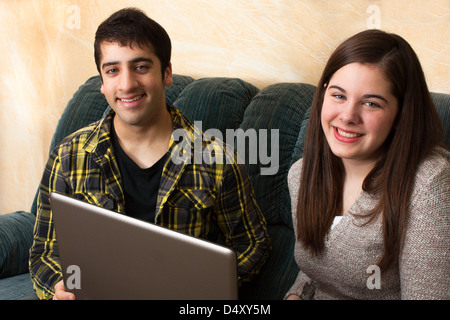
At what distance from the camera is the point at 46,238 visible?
4.44ft

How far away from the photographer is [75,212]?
786 millimetres

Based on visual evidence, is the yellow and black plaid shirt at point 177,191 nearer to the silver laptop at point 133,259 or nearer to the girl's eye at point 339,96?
the girl's eye at point 339,96

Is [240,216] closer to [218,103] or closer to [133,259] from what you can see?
[218,103]

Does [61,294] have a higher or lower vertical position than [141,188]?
lower

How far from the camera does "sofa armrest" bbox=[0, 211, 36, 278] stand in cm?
169

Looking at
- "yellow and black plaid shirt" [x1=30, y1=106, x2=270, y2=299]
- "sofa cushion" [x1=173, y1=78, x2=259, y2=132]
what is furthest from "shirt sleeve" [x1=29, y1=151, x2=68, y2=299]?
"sofa cushion" [x1=173, y1=78, x2=259, y2=132]

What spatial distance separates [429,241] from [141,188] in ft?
2.43

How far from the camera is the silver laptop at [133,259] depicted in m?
0.64

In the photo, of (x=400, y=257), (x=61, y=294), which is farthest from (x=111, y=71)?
(x=400, y=257)

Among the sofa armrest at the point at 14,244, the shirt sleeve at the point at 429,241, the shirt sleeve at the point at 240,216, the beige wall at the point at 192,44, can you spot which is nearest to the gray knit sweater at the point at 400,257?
the shirt sleeve at the point at 429,241

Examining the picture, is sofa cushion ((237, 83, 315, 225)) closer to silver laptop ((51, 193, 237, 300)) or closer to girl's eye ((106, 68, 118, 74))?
girl's eye ((106, 68, 118, 74))

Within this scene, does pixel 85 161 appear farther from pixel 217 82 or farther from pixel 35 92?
pixel 35 92
